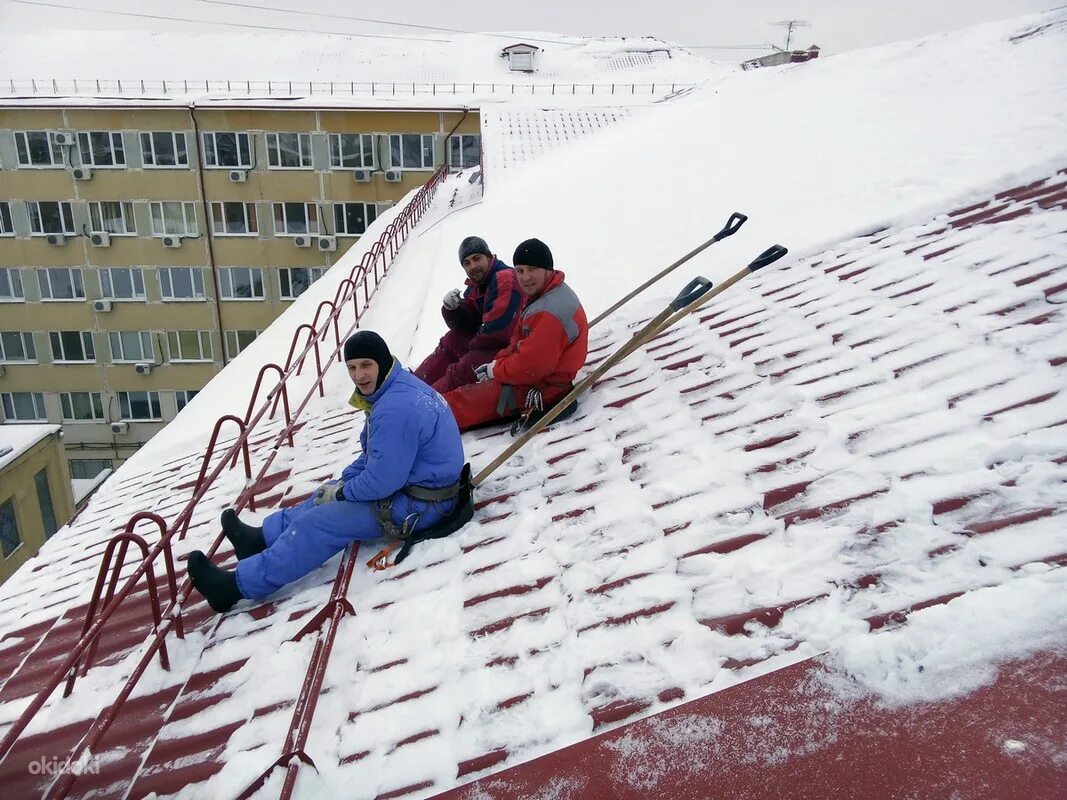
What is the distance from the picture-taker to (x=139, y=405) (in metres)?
24.5

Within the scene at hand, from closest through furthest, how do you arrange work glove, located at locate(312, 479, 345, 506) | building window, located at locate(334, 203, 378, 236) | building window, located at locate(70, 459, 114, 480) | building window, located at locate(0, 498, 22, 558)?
1. work glove, located at locate(312, 479, 345, 506)
2. building window, located at locate(0, 498, 22, 558)
3. building window, located at locate(334, 203, 378, 236)
4. building window, located at locate(70, 459, 114, 480)

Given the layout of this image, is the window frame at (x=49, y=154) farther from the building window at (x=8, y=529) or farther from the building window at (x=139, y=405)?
the building window at (x=8, y=529)

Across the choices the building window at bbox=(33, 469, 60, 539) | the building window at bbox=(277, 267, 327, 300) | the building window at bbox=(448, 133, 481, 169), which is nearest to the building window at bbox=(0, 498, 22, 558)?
the building window at bbox=(33, 469, 60, 539)

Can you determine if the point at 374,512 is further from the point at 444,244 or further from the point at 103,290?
the point at 103,290

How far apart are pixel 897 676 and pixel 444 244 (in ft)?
25.9

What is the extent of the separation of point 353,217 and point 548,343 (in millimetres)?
20779

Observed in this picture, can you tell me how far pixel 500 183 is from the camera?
34.6ft

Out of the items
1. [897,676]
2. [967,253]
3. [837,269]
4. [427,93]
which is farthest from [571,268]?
[427,93]

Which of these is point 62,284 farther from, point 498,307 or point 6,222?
point 498,307

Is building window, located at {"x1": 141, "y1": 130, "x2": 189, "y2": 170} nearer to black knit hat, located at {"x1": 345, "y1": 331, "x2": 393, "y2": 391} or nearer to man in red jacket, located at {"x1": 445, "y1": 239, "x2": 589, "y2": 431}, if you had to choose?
man in red jacket, located at {"x1": 445, "y1": 239, "x2": 589, "y2": 431}

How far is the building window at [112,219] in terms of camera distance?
894 inches

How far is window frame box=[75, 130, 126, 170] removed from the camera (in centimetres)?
2173

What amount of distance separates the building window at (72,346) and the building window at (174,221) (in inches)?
171

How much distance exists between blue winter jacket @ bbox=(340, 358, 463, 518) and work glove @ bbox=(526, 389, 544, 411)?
90 centimetres
